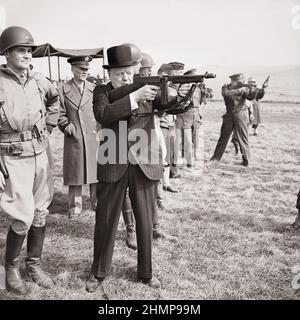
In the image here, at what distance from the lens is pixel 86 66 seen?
603 cm

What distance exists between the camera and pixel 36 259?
4.16 meters

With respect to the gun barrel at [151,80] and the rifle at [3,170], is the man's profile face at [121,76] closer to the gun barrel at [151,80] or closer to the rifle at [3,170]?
the gun barrel at [151,80]

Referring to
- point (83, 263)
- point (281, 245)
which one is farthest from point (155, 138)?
point (281, 245)

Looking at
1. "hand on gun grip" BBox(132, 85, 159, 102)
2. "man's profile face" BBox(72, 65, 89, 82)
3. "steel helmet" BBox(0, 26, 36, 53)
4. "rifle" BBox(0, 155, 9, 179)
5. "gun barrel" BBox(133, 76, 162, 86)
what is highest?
"steel helmet" BBox(0, 26, 36, 53)

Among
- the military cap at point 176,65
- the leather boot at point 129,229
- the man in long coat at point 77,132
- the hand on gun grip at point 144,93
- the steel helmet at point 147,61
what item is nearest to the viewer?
the hand on gun grip at point 144,93

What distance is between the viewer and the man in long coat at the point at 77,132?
6129 millimetres

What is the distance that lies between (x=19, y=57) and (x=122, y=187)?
149 cm

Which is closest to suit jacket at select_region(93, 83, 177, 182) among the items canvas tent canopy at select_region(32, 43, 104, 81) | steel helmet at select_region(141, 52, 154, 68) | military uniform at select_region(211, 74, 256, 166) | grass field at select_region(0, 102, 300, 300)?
grass field at select_region(0, 102, 300, 300)

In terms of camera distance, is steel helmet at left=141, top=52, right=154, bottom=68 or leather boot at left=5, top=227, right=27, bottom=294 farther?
steel helmet at left=141, top=52, right=154, bottom=68

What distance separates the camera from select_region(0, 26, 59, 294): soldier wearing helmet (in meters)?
3.73

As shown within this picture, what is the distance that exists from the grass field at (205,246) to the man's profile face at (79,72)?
204cm

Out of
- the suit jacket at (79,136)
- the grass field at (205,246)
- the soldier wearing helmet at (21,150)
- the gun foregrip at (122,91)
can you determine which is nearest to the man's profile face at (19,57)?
the soldier wearing helmet at (21,150)

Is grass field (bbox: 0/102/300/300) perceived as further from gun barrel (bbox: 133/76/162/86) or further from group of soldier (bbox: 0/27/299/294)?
gun barrel (bbox: 133/76/162/86)
